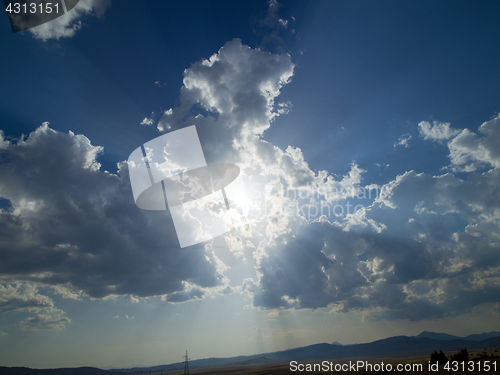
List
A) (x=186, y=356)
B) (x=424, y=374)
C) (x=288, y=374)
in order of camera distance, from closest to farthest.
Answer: (x=424, y=374) < (x=186, y=356) < (x=288, y=374)

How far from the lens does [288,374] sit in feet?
497

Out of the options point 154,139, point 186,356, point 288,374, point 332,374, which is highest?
point 154,139

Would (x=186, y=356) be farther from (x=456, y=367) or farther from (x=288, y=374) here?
(x=456, y=367)

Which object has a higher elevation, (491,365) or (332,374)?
(491,365)

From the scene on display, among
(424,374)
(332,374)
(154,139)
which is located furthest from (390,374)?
(154,139)

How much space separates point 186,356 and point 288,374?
6950cm

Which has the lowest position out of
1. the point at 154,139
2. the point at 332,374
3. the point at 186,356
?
the point at 332,374

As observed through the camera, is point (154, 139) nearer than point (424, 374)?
Yes

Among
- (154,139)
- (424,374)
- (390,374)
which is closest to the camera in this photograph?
(154,139)

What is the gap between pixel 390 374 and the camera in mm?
82750

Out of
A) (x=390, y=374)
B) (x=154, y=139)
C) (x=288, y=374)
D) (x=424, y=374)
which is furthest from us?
(x=288, y=374)

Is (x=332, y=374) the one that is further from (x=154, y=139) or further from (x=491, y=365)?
(x=154, y=139)

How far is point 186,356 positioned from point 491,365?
394 ft

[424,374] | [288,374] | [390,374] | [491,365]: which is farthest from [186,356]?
[491,365]
